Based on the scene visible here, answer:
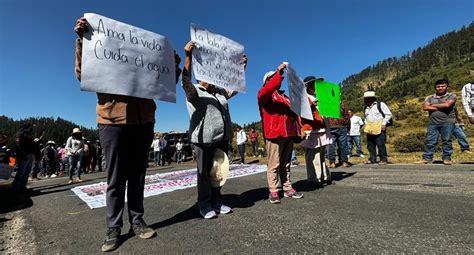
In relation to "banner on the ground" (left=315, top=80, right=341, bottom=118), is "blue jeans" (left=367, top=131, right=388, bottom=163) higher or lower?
lower

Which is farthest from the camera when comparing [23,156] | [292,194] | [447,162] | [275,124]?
[23,156]

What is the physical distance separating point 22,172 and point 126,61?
6572 millimetres

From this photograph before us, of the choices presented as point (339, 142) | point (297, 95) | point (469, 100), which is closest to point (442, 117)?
point (469, 100)

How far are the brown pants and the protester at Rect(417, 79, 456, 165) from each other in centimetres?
509

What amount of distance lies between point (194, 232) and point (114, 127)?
126 centimetres

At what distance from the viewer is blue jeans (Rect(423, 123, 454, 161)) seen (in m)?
6.96

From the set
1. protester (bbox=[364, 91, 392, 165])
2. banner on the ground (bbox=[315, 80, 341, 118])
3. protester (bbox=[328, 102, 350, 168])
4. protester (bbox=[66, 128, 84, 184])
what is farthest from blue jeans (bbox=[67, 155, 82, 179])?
protester (bbox=[364, 91, 392, 165])

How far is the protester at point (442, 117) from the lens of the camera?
697cm

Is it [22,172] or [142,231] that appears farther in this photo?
[22,172]

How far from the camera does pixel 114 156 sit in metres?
2.71

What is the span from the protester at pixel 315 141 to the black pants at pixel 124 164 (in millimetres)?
2950

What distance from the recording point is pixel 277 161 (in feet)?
13.0

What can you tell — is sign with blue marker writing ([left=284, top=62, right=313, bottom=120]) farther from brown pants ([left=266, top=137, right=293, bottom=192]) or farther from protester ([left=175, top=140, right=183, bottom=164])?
protester ([left=175, top=140, right=183, bottom=164])

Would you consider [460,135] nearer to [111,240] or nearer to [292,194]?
[292,194]
